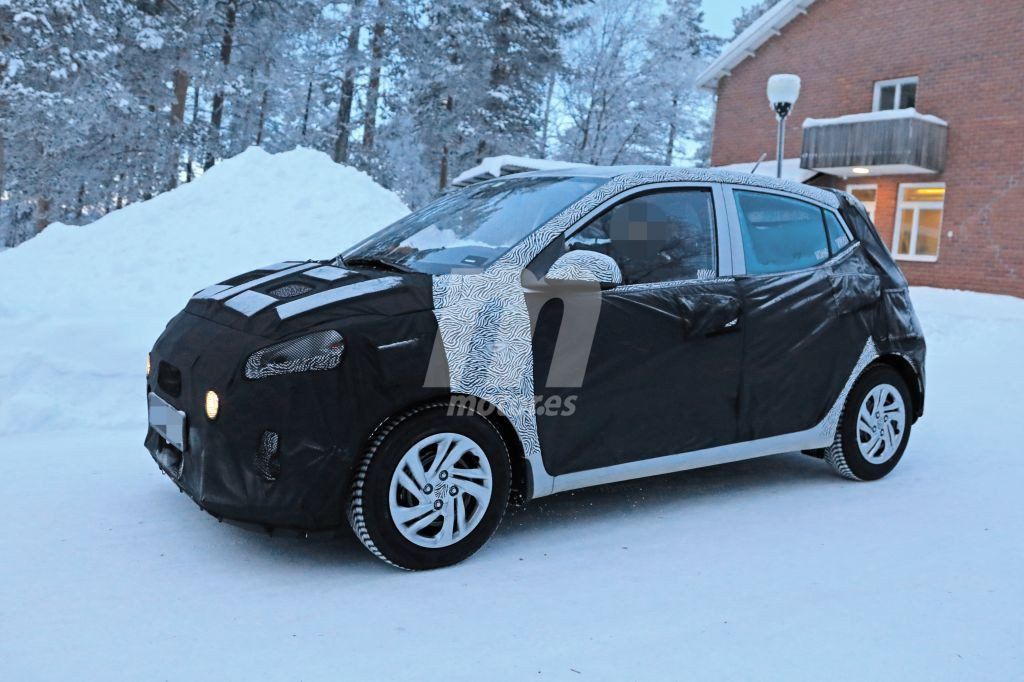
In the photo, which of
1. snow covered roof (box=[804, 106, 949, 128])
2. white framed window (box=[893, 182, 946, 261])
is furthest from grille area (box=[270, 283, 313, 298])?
white framed window (box=[893, 182, 946, 261])

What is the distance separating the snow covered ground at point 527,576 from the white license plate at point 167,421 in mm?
484

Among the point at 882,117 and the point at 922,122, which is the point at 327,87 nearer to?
the point at 882,117

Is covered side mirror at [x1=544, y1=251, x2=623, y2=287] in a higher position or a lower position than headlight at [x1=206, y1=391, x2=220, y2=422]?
higher

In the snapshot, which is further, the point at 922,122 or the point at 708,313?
the point at 922,122

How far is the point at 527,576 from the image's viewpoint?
3805 mm

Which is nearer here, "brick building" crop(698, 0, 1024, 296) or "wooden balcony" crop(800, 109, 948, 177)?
"brick building" crop(698, 0, 1024, 296)

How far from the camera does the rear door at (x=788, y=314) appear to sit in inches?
187

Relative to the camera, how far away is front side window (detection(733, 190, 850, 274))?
4828 millimetres

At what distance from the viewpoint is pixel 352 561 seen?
392 cm

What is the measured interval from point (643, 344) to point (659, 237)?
579mm

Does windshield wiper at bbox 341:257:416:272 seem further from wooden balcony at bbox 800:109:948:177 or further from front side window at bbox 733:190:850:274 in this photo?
wooden balcony at bbox 800:109:948:177

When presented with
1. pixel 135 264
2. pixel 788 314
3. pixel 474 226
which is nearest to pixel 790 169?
pixel 135 264

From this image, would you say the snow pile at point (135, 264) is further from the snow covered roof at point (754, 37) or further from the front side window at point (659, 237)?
the snow covered roof at point (754, 37)

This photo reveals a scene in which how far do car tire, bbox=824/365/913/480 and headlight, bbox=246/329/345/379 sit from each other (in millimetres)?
3211
